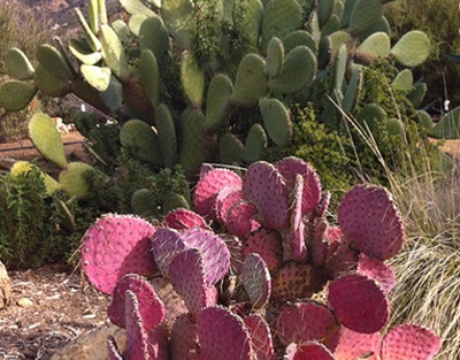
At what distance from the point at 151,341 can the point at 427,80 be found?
366 inches

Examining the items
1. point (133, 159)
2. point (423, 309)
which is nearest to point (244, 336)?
point (423, 309)

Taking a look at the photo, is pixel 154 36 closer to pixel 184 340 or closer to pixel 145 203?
pixel 145 203

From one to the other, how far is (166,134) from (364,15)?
1.72 m

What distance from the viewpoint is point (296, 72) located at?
4.71 metres

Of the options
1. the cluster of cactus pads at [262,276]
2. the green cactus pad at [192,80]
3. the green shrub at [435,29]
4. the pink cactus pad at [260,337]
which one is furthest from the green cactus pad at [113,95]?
the green shrub at [435,29]

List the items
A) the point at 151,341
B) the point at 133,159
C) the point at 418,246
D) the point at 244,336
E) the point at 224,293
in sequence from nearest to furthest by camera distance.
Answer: the point at 244,336
the point at 151,341
the point at 224,293
the point at 418,246
the point at 133,159

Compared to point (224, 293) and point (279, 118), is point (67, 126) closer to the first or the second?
point (279, 118)

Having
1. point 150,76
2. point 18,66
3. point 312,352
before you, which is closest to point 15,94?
point 18,66

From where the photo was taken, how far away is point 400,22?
11523mm

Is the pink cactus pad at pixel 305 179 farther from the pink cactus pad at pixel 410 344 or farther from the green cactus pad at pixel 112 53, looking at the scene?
the green cactus pad at pixel 112 53

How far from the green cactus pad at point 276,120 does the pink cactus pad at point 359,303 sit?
277cm

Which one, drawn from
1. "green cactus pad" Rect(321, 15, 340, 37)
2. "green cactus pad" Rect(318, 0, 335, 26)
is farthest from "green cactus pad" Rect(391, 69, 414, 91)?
"green cactus pad" Rect(318, 0, 335, 26)

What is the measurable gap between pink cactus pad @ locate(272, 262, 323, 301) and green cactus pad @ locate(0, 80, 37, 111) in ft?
13.2

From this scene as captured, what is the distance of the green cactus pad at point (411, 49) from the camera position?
244 inches
